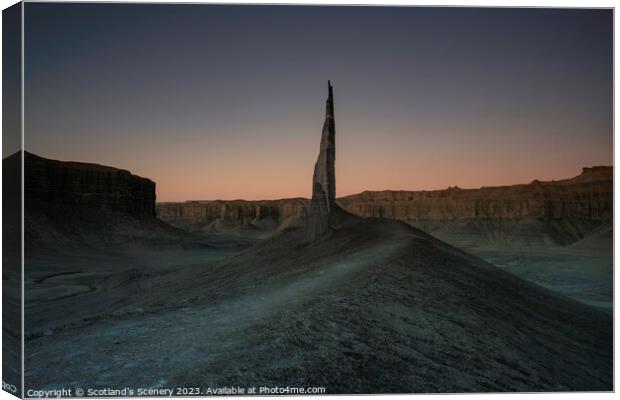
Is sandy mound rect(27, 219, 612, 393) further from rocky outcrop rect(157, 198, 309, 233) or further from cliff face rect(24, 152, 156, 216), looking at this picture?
rocky outcrop rect(157, 198, 309, 233)

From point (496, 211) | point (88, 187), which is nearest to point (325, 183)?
point (88, 187)

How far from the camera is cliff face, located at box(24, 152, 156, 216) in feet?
190

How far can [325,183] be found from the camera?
22.2 m

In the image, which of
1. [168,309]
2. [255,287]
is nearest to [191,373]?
[168,309]

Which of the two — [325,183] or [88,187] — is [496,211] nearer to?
[88,187]

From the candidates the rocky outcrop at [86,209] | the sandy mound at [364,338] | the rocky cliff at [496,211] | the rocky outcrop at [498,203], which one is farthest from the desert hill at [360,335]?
the rocky outcrop at [498,203]

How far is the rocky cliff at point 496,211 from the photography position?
74.4 m

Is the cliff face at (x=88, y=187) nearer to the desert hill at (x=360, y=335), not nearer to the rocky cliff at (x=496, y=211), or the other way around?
the desert hill at (x=360, y=335)

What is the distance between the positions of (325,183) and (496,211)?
7264 cm

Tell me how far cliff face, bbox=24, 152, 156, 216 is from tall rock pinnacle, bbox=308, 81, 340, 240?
1528 inches

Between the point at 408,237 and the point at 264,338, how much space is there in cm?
1018

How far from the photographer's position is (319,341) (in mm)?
7863

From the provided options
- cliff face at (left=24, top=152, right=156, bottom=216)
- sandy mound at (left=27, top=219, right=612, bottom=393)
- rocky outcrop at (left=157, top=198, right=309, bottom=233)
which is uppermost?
cliff face at (left=24, top=152, right=156, bottom=216)

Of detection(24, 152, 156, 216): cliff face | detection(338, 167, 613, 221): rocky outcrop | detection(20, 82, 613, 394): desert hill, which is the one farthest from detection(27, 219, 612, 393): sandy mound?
detection(338, 167, 613, 221): rocky outcrop
